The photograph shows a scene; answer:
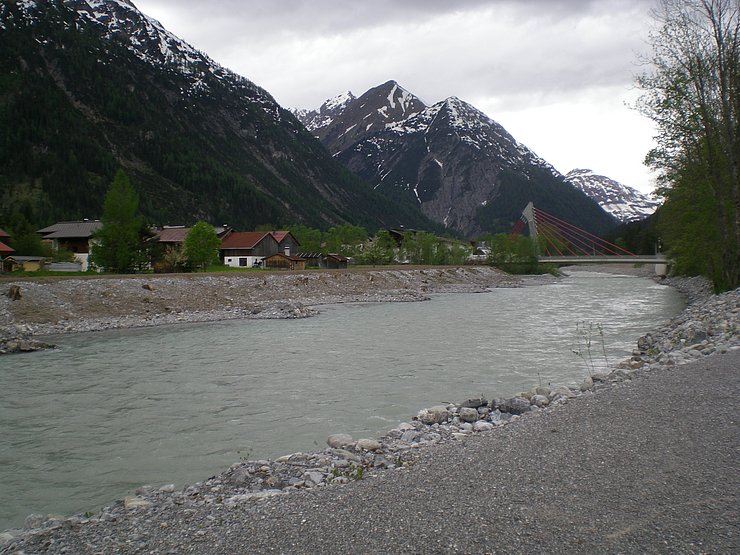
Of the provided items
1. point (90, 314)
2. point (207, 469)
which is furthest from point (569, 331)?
point (90, 314)

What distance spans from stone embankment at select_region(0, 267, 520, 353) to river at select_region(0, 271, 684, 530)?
2888 millimetres

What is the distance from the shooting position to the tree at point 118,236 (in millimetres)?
46406

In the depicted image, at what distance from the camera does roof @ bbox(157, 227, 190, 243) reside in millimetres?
73875

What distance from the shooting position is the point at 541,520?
4.79 m

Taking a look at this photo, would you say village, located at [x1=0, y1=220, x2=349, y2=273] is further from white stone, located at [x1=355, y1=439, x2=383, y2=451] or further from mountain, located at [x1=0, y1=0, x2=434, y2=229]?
white stone, located at [x1=355, y1=439, x2=383, y2=451]

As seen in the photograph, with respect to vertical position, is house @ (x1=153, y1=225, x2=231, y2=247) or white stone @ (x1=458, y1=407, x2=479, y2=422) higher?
house @ (x1=153, y1=225, x2=231, y2=247)

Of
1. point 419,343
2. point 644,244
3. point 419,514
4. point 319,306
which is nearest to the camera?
point 419,514

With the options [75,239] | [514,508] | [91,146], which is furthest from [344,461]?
[91,146]

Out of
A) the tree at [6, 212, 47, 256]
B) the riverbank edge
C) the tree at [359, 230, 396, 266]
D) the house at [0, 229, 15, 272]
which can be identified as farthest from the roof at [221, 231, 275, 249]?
the riverbank edge

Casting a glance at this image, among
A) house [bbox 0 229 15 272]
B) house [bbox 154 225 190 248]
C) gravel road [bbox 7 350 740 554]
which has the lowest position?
gravel road [bbox 7 350 740 554]

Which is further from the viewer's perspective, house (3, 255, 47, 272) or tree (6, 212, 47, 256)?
tree (6, 212, 47, 256)

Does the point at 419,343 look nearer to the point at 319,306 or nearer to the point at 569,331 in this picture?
the point at 569,331

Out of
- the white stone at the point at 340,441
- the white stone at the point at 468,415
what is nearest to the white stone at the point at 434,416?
the white stone at the point at 468,415

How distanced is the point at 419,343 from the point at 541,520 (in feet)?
58.3
